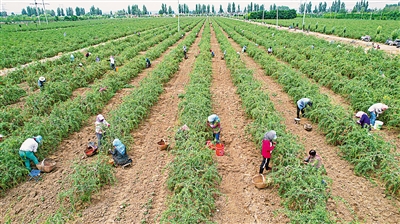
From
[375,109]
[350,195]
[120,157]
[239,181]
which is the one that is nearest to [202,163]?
[239,181]

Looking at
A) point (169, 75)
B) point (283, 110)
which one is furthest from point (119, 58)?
point (283, 110)

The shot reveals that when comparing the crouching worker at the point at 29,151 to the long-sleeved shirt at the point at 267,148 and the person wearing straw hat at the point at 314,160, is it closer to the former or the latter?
the long-sleeved shirt at the point at 267,148

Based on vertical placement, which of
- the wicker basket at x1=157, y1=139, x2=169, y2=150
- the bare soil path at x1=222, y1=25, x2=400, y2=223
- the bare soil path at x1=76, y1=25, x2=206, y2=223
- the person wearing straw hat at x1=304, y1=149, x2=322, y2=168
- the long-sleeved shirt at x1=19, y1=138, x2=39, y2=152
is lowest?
the bare soil path at x1=222, y1=25, x2=400, y2=223

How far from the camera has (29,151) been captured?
22.7ft

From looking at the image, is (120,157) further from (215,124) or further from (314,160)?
(314,160)

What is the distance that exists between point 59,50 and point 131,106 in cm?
2039

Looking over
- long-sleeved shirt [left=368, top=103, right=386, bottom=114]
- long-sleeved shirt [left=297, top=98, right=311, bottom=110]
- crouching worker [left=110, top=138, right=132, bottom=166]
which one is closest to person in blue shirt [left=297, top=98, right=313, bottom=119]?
long-sleeved shirt [left=297, top=98, right=311, bottom=110]

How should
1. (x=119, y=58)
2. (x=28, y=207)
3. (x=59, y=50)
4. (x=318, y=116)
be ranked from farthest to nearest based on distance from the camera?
(x=59, y=50)
(x=119, y=58)
(x=318, y=116)
(x=28, y=207)

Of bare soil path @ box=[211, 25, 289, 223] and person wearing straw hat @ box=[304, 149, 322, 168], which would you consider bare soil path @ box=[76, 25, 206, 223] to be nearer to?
bare soil path @ box=[211, 25, 289, 223]

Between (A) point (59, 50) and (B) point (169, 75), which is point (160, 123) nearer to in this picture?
(B) point (169, 75)

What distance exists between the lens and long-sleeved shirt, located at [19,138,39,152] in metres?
6.88

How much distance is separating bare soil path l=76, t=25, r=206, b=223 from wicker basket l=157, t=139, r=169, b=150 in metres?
0.13

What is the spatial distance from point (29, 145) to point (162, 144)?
3683mm

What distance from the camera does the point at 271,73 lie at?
52.3ft
